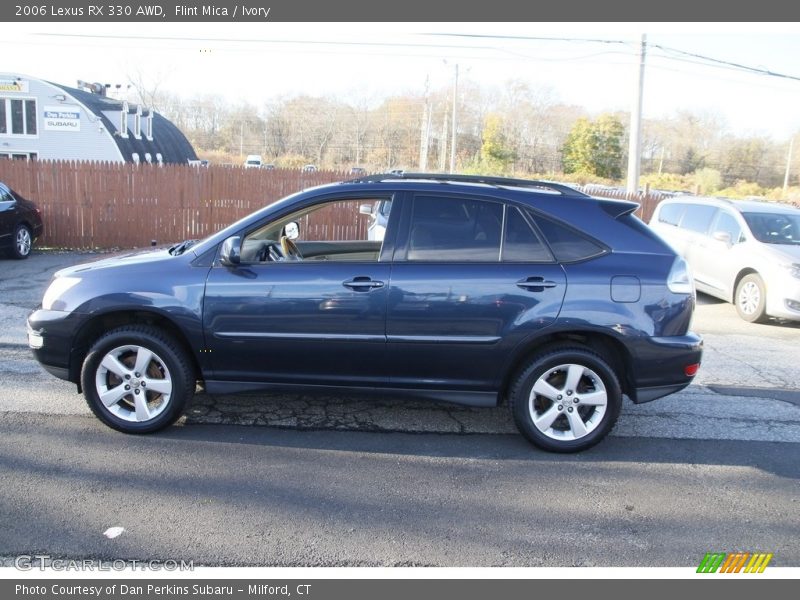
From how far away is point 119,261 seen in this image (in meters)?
4.40

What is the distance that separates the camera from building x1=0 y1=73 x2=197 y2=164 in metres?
24.9

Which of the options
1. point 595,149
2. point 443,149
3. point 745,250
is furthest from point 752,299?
point 443,149

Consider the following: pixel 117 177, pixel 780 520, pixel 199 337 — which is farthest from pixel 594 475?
pixel 117 177

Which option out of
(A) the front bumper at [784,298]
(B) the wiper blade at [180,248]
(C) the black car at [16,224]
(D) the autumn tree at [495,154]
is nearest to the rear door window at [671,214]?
(A) the front bumper at [784,298]

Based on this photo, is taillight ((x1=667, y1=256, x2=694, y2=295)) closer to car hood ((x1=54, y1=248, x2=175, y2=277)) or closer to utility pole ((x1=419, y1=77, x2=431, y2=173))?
car hood ((x1=54, y1=248, x2=175, y2=277))

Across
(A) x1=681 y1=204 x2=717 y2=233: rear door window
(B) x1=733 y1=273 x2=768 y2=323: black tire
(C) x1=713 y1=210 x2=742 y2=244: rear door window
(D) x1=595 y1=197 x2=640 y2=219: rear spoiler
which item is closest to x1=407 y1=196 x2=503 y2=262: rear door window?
(D) x1=595 y1=197 x2=640 y2=219: rear spoiler

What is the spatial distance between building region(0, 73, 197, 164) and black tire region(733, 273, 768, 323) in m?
25.1

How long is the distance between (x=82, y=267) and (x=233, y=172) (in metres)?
10.2

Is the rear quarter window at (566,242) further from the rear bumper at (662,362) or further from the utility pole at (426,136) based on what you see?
the utility pole at (426,136)

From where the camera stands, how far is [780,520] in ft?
11.3

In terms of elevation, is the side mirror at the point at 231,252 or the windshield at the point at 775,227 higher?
the windshield at the point at 775,227

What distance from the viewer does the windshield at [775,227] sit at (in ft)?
29.3

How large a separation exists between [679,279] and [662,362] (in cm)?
57

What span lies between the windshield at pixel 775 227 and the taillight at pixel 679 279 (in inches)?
229
